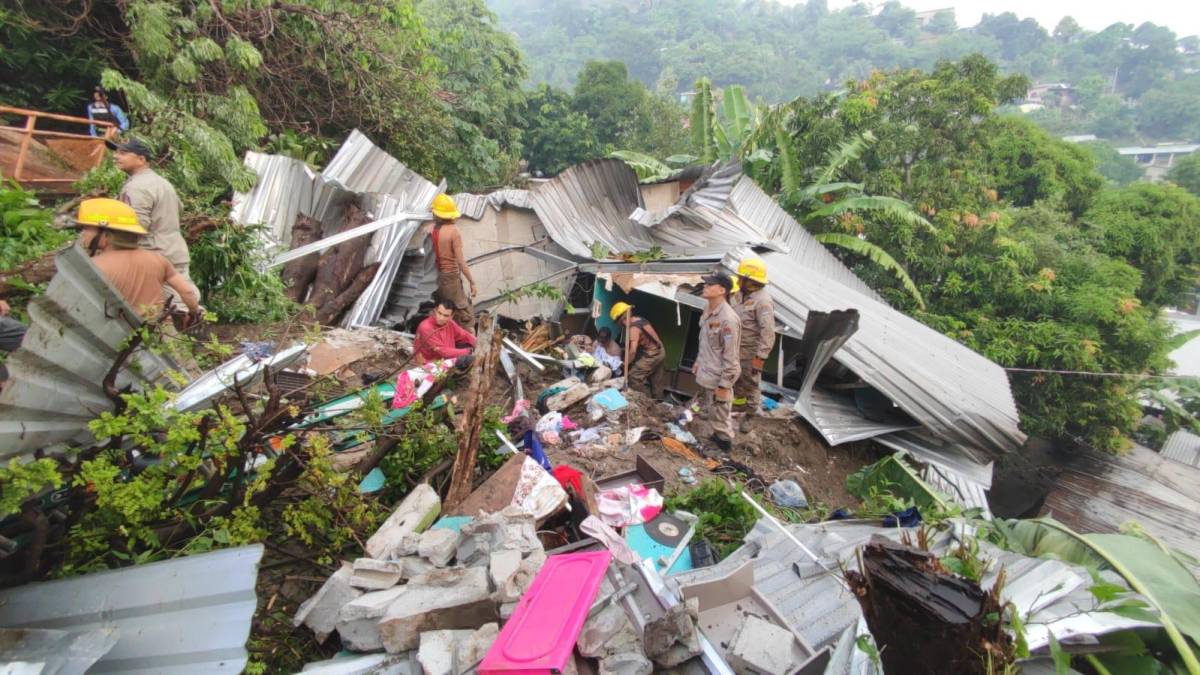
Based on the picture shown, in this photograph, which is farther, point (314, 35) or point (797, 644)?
point (314, 35)

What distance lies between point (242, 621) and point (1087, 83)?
76.8 metres

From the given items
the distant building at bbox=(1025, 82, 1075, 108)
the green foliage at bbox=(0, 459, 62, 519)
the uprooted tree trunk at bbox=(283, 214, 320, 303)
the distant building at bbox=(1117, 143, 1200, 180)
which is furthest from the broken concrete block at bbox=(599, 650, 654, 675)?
the distant building at bbox=(1025, 82, 1075, 108)

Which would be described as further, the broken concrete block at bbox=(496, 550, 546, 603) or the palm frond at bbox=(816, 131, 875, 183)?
the palm frond at bbox=(816, 131, 875, 183)

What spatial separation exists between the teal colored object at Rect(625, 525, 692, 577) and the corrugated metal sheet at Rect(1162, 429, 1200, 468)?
14.9 m

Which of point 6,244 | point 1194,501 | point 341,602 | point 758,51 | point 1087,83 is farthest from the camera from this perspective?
point 758,51

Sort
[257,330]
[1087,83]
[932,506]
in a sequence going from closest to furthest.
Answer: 1. [932,506]
2. [257,330]
3. [1087,83]

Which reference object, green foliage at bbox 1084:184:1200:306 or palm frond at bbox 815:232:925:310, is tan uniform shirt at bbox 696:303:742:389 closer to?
palm frond at bbox 815:232:925:310

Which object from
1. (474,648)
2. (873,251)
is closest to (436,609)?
(474,648)

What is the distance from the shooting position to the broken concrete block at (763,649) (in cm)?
226

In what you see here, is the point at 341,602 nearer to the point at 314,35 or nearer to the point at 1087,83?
the point at 314,35

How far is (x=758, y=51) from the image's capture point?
67250 millimetres

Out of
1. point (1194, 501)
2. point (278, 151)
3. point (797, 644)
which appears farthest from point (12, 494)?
point (1194, 501)

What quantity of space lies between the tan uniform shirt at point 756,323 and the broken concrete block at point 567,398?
5.44 ft

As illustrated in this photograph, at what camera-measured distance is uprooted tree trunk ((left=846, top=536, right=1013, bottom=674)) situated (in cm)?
168
